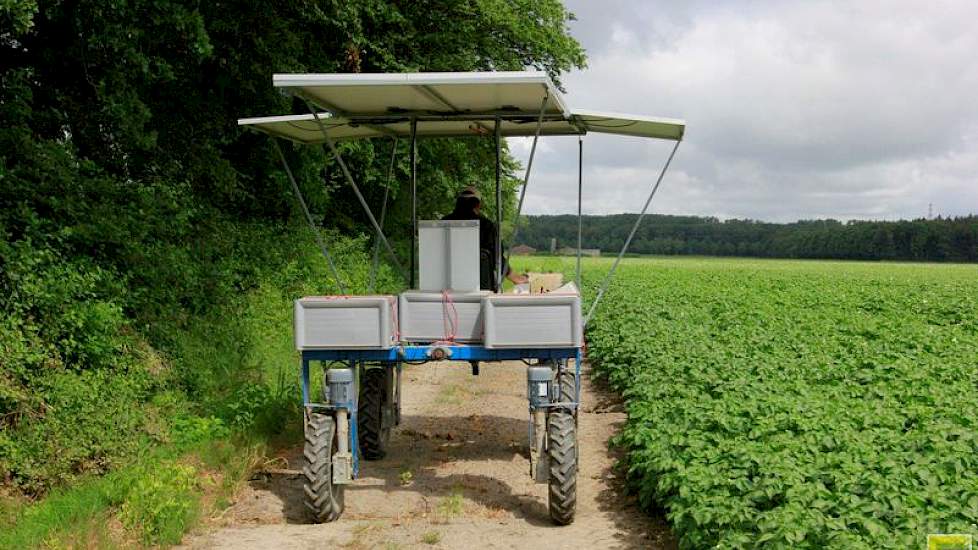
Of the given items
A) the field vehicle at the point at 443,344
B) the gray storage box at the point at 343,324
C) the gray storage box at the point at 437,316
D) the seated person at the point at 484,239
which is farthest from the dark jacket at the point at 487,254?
the gray storage box at the point at 343,324

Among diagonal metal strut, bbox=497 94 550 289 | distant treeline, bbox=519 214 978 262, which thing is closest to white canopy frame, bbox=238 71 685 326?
diagonal metal strut, bbox=497 94 550 289

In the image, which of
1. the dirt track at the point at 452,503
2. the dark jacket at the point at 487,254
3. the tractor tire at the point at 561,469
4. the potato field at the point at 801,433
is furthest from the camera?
the dark jacket at the point at 487,254

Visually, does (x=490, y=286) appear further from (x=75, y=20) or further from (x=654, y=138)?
(x=75, y=20)

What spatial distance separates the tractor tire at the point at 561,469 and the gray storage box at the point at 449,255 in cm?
164

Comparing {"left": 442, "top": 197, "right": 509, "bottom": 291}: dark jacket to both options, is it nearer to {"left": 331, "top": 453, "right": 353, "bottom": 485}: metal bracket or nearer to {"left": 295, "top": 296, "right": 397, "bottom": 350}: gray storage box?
{"left": 295, "top": 296, "right": 397, "bottom": 350}: gray storage box

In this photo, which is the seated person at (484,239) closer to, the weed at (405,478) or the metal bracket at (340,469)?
the weed at (405,478)

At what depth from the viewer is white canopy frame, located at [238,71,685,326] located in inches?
308

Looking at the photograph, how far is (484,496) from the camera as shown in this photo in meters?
8.59

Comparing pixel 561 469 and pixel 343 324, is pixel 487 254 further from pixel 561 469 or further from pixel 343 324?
pixel 561 469

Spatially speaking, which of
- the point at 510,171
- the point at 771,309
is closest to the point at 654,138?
the point at 771,309

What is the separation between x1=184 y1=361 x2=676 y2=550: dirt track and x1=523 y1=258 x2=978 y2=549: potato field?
1.50ft

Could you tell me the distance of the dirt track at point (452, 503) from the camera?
23.9ft

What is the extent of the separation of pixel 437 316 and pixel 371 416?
2128mm

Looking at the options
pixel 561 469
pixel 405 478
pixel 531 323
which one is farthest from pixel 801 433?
pixel 405 478
